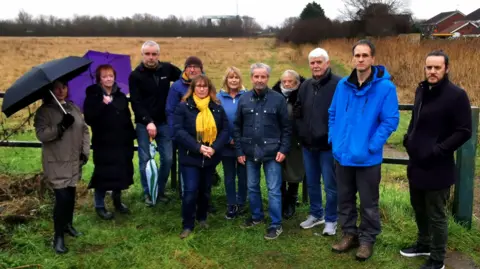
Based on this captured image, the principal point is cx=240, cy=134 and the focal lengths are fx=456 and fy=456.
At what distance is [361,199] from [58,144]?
271cm

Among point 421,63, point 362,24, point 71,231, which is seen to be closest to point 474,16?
point 362,24

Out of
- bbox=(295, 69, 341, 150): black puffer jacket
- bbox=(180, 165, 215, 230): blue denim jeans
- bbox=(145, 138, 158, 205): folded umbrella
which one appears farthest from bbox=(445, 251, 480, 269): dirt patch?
bbox=(145, 138, 158, 205): folded umbrella

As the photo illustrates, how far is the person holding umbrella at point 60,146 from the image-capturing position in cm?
394

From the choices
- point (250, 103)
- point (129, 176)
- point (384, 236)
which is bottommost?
point (384, 236)

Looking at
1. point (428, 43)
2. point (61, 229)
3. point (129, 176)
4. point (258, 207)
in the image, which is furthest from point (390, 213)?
point (428, 43)

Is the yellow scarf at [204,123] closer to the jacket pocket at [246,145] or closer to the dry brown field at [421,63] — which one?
the jacket pocket at [246,145]

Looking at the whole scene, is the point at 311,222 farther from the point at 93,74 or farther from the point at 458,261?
the point at 93,74

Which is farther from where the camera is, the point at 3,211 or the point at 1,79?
the point at 1,79

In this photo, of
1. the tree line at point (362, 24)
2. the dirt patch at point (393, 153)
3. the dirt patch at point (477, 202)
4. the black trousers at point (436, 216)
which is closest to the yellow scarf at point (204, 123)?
the black trousers at point (436, 216)

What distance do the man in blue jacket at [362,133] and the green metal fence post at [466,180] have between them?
0.98 metres

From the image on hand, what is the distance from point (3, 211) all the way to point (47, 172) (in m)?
0.93

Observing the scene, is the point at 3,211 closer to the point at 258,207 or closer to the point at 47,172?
the point at 47,172

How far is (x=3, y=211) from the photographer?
14.9ft

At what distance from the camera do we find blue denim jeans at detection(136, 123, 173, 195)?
16.5 feet
